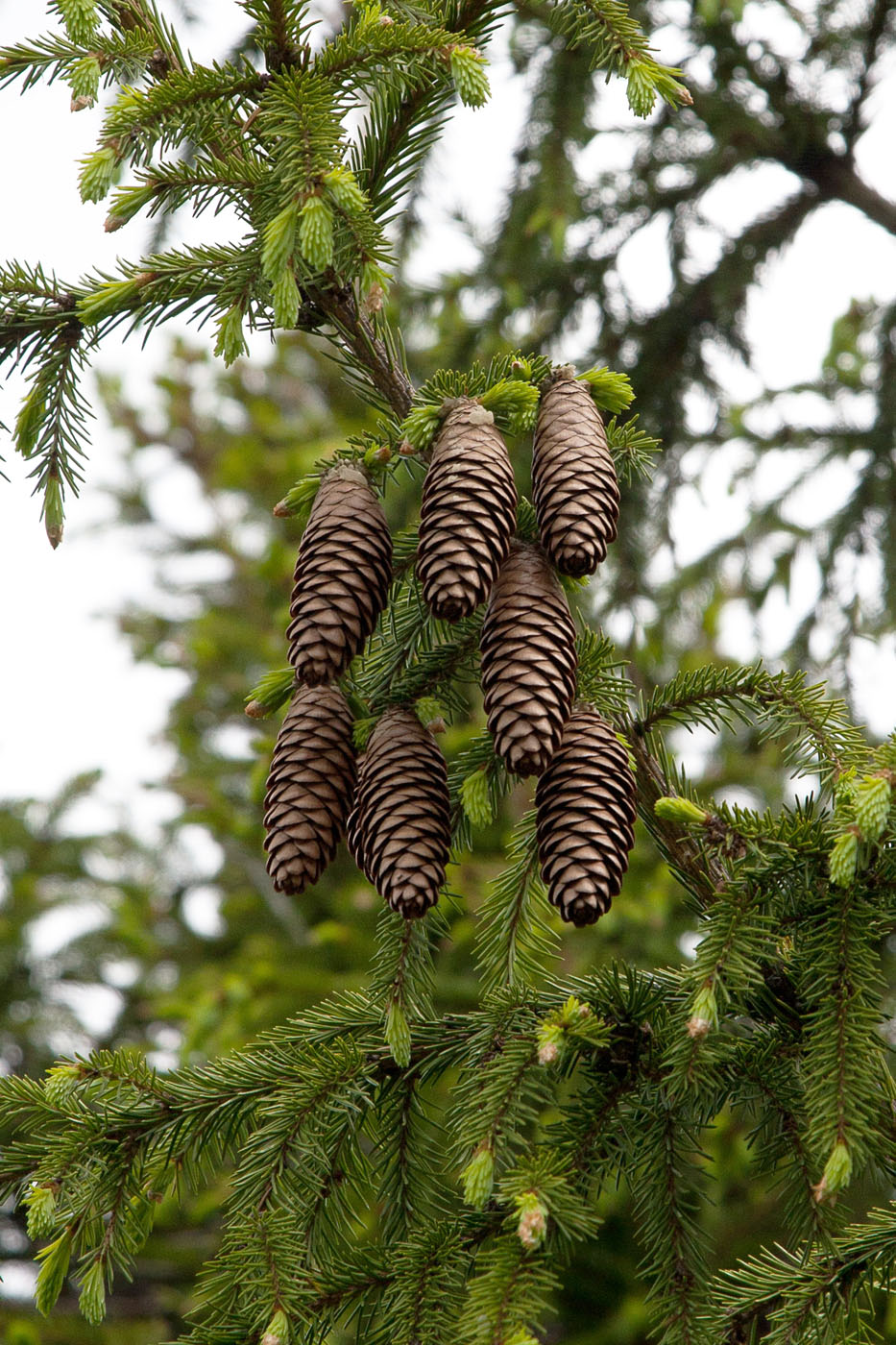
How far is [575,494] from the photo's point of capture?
1466 mm

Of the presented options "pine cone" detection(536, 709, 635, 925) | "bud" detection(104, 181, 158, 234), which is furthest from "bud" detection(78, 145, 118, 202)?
"pine cone" detection(536, 709, 635, 925)

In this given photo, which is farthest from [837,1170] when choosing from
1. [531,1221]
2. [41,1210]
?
[41,1210]

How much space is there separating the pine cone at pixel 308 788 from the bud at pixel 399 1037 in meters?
0.22

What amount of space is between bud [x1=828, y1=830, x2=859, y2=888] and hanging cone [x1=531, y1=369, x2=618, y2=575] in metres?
0.46

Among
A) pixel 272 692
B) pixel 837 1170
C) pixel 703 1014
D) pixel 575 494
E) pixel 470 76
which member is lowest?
pixel 837 1170

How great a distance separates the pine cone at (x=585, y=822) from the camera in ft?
4.81

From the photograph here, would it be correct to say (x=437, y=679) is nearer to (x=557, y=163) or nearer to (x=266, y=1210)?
(x=266, y=1210)

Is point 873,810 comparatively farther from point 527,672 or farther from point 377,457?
point 377,457

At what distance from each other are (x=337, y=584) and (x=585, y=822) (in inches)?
17.9

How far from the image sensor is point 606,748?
60.9 inches

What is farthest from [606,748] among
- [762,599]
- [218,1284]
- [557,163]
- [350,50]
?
[762,599]

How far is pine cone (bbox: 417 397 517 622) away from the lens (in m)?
1.40

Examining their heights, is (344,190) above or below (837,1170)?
above

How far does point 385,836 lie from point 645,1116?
516 mm
